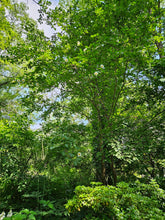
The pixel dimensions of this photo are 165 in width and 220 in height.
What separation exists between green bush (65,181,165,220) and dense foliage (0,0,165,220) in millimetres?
12

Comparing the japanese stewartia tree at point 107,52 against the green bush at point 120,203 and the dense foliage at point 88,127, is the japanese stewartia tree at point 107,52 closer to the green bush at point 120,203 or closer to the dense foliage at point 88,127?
the dense foliage at point 88,127

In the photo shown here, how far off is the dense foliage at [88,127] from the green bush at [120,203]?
1 centimetres

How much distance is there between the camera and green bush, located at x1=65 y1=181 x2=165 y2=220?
51.7 inches

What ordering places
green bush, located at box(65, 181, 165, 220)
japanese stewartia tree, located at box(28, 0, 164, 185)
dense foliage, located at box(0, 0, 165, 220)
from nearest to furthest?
green bush, located at box(65, 181, 165, 220) → dense foliage, located at box(0, 0, 165, 220) → japanese stewartia tree, located at box(28, 0, 164, 185)

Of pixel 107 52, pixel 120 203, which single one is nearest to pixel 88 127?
pixel 120 203

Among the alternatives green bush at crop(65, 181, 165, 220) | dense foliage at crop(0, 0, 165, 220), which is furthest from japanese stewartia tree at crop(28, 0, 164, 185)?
green bush at crop(65, 181, 165, 220)

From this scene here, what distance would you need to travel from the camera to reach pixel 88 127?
8.45 ft

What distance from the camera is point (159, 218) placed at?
115 cm

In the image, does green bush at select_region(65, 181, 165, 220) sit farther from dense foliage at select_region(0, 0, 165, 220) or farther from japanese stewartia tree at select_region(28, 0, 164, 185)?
japanese stewartia tree at select_region(28, 0, 164, 185)

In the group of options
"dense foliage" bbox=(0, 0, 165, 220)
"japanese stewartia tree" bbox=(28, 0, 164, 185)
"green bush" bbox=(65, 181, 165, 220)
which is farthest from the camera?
"japanese stewartia tree" bbox=(28, 0, 164, 185)

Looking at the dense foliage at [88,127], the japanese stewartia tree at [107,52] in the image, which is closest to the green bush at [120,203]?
the dense foliage at [88,127]

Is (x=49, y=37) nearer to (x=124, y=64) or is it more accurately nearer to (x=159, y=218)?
(x=124, y=64)

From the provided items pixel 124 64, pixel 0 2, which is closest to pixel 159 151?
pixel 124 64

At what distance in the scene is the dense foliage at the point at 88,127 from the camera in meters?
1.71
